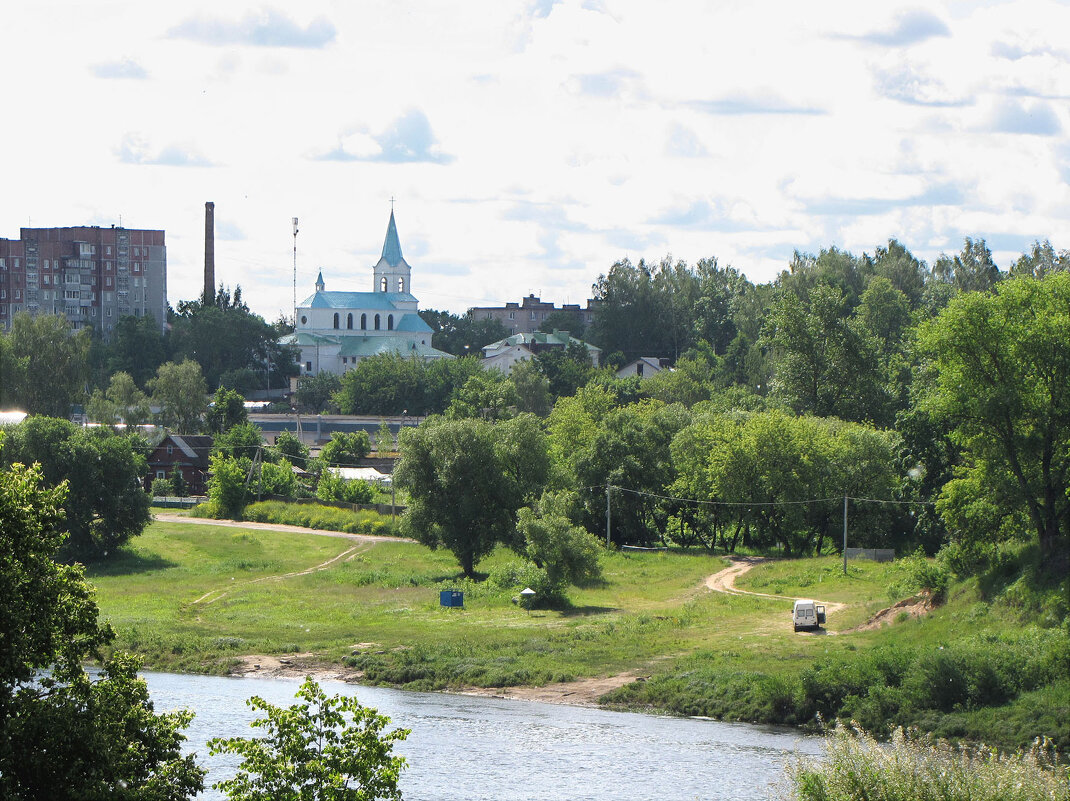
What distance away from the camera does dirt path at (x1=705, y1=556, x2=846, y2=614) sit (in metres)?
52.0

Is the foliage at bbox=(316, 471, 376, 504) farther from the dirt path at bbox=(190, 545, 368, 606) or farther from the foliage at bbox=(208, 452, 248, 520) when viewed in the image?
the dirt path at bbox=(190, 545, 368, 606)

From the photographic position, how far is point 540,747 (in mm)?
35812

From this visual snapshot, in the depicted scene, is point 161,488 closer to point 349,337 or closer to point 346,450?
point 346,450

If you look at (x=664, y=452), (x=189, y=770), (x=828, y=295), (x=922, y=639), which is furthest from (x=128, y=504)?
(x=189, y=770)

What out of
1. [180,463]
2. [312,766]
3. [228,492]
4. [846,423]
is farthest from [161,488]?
[312,766]

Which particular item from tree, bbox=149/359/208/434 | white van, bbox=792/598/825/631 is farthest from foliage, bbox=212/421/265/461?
white van, bbox=792/598/825/631

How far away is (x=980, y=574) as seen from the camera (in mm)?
45188

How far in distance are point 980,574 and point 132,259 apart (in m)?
163

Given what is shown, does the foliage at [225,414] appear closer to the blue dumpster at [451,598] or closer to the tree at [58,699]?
the blue dumpster at [451,598]

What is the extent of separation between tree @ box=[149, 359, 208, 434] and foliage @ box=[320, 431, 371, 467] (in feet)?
78.1

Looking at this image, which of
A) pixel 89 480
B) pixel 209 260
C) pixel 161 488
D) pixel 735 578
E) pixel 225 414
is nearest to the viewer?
pixel 735 578

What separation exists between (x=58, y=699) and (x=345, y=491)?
75093 mm

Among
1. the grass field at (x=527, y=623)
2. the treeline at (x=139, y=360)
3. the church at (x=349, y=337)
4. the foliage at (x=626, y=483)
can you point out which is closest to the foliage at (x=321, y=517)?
the grass field at (x=527, y=623)

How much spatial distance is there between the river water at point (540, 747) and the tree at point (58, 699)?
15.1 metres
